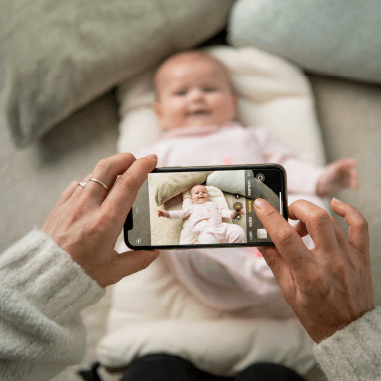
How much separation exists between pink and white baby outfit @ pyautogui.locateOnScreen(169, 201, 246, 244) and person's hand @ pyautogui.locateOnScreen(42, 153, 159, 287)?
10 centimetres

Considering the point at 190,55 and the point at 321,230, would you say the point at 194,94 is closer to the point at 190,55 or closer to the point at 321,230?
the point at 190,55

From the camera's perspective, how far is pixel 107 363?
72cm

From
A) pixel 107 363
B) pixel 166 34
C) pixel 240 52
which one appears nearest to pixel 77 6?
pixel 166 34

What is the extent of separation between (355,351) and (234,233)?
0.75ft

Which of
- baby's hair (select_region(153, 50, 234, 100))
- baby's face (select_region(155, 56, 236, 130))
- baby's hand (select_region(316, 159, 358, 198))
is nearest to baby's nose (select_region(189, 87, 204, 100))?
baby's face (select_region(155, 56, 236, 130))

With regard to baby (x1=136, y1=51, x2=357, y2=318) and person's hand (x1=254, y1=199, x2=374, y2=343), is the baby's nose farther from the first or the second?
person's hand (x1=254, y1=199, x2=374, y2=343)

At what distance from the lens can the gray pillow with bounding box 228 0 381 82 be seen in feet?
2.77

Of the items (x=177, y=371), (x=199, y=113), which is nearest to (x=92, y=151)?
(x=199, y=113)

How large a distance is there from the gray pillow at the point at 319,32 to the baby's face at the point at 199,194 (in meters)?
0.63

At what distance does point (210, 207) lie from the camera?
1.66 feet

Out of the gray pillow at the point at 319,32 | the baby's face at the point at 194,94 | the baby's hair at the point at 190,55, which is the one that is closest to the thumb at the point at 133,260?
the baby's face at the point at 194,94

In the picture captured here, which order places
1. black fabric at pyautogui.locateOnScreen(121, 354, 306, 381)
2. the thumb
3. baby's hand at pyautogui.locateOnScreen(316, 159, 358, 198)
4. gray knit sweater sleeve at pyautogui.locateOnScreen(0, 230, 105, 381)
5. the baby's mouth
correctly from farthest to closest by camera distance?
the baby's mouth
baby's hand at pyautogui.locateOnScreen(316, 159, 358, 198)
black fabric at pyautogui.locateOnScreen(121, 354, 306, 381)
the thumb
gray knit sweater sleeve at pyautogui.locateOnScreen(0, 230, 105, 381)

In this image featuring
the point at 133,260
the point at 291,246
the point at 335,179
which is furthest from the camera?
the point at 335,179

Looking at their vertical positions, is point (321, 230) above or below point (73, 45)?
below
